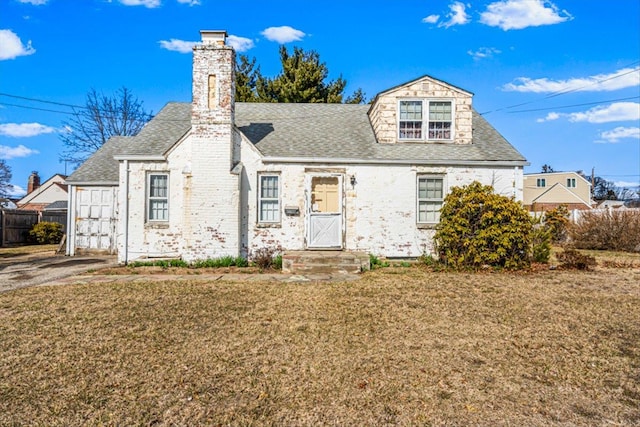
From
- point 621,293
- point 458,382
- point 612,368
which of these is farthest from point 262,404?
point 621,293

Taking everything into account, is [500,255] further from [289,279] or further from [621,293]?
[289,279]

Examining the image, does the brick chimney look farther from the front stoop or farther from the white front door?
the front stoop

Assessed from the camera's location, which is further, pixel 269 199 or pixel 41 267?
pixel 269 199

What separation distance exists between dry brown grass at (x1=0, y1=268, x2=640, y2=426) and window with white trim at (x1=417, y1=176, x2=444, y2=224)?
4700 mm

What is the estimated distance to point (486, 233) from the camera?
998cm

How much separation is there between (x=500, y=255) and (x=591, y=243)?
9.35 m

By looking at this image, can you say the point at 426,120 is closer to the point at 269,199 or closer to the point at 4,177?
the point at 269,199

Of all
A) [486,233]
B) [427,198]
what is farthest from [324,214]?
[486,233]

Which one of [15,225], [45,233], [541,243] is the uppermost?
[15,225]

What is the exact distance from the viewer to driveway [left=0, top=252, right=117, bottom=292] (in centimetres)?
909

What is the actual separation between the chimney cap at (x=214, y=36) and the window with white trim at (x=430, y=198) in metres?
7.07

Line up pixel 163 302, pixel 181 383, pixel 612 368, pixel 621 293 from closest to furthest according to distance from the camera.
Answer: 1. pixel 181 383
2. pixel 612 368
3. pixel 163 302
4. pixel 621 293

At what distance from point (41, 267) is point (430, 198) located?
11.6m

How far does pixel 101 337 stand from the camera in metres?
5.05
